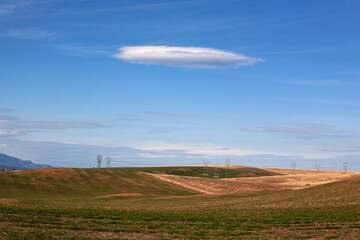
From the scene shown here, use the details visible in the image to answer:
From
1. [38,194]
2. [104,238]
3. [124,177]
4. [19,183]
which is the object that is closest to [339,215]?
[104,238]

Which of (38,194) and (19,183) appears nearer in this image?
(38,194)

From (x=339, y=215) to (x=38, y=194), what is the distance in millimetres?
60610

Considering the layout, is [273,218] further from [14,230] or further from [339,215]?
[14,230]

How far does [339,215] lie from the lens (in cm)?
3666

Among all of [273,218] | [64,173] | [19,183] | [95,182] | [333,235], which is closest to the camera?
[333,235]

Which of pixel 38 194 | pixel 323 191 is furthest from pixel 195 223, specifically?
pixel 38 194

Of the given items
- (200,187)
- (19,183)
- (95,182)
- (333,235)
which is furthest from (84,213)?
(200,187)

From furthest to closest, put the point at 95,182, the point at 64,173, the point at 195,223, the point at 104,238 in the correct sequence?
the point at 64,173, the point at 95,182, the point at 195,223, the point at 104,238

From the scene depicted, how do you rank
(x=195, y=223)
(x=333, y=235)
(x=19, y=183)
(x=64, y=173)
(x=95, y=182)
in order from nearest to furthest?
1. (x=333, y=235)
2. (x=195, y=223)
3. (x=19, y=183)
4. (x=95, y=182)
5. (x=64, y=173)

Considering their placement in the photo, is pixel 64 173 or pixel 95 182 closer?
pixel 95 182

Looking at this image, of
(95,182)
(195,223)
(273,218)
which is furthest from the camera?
(95,182)

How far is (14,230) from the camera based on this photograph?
84.9 ft

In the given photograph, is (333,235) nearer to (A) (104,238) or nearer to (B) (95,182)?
(A) (104,238)

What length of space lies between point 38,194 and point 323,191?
55.8 metres
